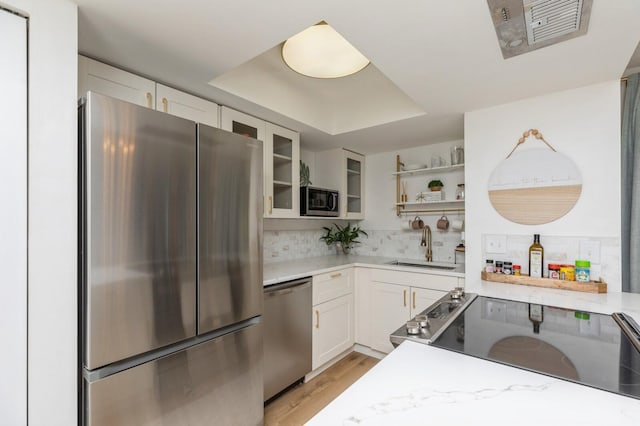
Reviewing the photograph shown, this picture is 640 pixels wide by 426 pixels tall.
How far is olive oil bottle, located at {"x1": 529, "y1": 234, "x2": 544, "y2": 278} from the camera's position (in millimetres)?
1891

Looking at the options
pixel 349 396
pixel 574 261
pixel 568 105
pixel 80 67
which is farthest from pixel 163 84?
pixel 574 261

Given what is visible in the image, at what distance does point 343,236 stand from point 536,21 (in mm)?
2555

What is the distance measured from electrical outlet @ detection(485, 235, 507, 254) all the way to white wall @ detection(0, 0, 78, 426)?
7.87ft

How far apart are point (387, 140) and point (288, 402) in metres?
2.46

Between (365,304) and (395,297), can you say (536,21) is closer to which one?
(395,297)

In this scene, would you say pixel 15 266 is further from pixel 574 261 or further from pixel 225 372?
pixel 574 261

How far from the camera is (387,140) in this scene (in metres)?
2.99

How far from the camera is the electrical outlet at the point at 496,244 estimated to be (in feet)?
6.82

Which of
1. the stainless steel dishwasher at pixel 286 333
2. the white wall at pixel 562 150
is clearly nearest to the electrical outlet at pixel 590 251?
the white wall at pixel 562 150

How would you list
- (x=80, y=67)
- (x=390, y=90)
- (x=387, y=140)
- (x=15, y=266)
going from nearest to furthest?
(x=15, y=266) < (x=80, y=67) < (x=390, y=90) < (x=387, y=140)

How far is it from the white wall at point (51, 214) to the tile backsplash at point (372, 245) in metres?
1.76

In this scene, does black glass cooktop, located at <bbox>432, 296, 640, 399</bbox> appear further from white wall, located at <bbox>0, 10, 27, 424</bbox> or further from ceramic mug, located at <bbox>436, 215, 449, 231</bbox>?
ceramic mug, located at <bbox>436, 215, 449, 231</bbox>

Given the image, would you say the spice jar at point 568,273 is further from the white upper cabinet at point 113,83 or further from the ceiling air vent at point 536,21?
the white upper cabinet at point 113,83

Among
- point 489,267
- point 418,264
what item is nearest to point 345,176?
point 418,264
